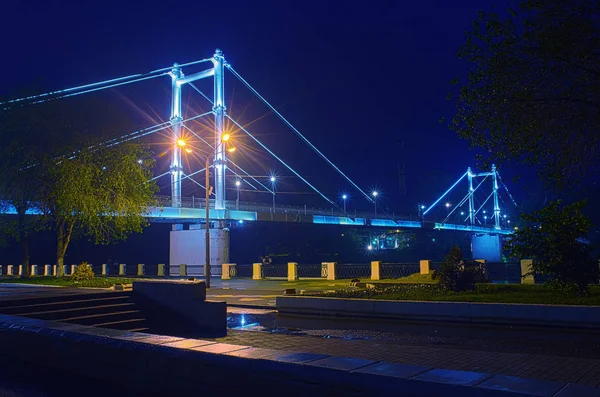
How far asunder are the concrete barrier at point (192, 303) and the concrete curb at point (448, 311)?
3.32m

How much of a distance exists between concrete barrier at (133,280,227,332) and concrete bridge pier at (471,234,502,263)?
8247 cm

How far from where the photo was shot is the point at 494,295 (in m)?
15.7

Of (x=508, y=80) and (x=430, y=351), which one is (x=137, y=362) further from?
(x=508, y=80)

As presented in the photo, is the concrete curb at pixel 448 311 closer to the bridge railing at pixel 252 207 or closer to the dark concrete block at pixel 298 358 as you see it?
the dark concrete block at pixel 298 358

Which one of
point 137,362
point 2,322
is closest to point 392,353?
point 137,362

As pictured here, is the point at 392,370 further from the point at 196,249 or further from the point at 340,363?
the point at 196,249

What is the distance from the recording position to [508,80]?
14.2 meters

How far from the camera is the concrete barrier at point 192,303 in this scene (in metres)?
13.6

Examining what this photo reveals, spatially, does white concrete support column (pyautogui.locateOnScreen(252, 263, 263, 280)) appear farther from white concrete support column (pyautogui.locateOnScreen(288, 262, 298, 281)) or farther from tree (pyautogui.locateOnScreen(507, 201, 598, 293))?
tree (pyautogui.locateOnScreen(507, 201, 598, 293))

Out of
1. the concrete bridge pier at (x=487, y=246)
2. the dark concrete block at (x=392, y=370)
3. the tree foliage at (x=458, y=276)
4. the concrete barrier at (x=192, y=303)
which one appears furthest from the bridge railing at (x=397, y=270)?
the concrete bridge pier at (x=487, y=246)

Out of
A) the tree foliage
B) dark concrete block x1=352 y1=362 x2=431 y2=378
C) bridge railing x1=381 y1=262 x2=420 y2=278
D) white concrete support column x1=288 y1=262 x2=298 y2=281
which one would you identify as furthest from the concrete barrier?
bridge railing x1=381 y1=262 x2=420 y2=278

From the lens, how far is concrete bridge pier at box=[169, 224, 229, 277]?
5188 centimetres

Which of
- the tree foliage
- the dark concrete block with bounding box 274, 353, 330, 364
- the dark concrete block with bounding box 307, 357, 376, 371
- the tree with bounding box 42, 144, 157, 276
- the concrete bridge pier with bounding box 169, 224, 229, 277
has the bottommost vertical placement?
the dark concrete block with bounding box 307, 357, 376, 371

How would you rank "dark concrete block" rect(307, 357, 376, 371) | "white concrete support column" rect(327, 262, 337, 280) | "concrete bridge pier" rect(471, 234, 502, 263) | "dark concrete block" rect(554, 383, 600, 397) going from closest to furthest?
"dark concrete block" rect(554, 383, 600, 397)
"dark concrete block" rect(307, 357, 376, 371)
"white concrete support column" rect(327, 262, 337, 280)
"concrete bridge pier" rect(471, 234, 502, 263)
